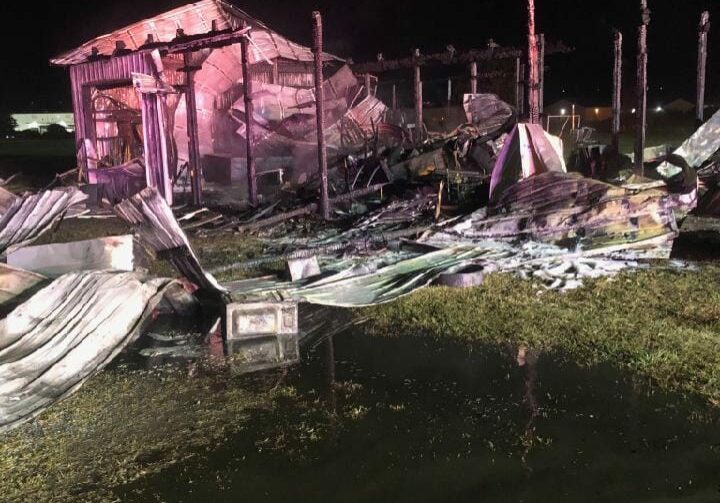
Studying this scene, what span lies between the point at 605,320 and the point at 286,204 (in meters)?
9.24

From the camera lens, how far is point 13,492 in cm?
370

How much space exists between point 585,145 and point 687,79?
5177 centimetres

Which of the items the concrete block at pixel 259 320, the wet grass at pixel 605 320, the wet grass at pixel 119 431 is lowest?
the wet grass at pixel 119 431

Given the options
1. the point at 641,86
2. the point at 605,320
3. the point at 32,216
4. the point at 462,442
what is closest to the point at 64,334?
the point at 462,442

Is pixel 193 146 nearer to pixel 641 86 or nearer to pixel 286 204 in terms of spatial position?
pixel 286 204

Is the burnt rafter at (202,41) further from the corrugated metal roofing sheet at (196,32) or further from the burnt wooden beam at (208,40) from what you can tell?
the corrugated metal roofing sheet at (196,32)

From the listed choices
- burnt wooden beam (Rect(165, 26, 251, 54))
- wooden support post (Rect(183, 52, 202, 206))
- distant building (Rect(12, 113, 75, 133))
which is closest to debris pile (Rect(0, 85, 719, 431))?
wooden support post (Rect(183, 52, 202, 206))

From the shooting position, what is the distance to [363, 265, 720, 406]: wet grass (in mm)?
5297

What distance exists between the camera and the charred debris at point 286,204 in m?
5.89

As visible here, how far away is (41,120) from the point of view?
63500 mm

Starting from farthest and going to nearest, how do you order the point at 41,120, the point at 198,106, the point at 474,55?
1. the point at 41,120
2. the point at 198,106
3. the point at 474,55

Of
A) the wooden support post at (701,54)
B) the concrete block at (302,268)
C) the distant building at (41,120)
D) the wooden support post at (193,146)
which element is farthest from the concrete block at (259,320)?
the distant building at (41,120)

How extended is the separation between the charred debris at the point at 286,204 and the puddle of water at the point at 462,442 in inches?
48.7

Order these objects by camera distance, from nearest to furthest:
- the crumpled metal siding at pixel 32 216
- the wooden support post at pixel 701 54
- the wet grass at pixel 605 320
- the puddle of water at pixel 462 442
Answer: the puddle of water at pixel 462 442
the wet grass at pixel 605 320
the crumpled metal siding at pixel 32 216
the wooden support post at pixel 701 54
